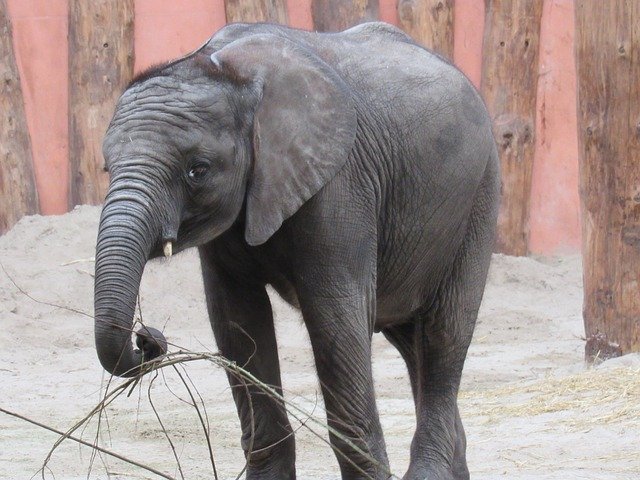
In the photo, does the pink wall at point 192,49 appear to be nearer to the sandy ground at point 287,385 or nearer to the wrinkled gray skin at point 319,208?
the sandy ground at point 287,385

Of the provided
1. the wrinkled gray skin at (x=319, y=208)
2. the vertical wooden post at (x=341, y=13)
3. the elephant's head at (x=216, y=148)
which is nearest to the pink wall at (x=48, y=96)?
the vertical wooden post at (x=341, y=13)

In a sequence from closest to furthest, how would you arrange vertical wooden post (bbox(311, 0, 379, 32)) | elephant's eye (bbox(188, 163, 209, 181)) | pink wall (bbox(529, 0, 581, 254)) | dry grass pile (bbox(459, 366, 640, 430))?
elephant's eye (bbox(188, 163, 209, 181)) → dry grass pile (bbox(459, 366, 640, 430)) → vertical wooden post (bbox(311, 0, 379, 32)) → pink wall (bbox(529, 0, 581, 254))

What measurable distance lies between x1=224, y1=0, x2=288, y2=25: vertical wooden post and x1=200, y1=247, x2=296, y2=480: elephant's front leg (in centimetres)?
596

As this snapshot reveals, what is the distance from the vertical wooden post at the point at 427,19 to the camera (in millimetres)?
11086

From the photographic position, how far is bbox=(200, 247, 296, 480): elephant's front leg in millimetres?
4906

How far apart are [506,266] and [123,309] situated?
7.48m

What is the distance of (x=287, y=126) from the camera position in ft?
14.9

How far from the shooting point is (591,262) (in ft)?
26.4

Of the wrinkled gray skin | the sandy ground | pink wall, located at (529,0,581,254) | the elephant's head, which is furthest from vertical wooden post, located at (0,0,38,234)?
the elephant's head

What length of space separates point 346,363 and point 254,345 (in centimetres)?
47

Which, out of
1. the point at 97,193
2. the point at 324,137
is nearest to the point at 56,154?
the point at 97,193

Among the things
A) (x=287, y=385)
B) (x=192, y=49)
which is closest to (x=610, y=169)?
(x=287, y=385)

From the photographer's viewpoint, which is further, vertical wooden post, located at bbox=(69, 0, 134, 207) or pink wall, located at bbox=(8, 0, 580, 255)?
A: pink wall, located at bbox=(8, 0, 580, 255)

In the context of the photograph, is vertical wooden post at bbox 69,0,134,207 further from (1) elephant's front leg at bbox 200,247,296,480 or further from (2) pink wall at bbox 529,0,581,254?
(1) elephant's front leg at bbox 200,247,296,480
